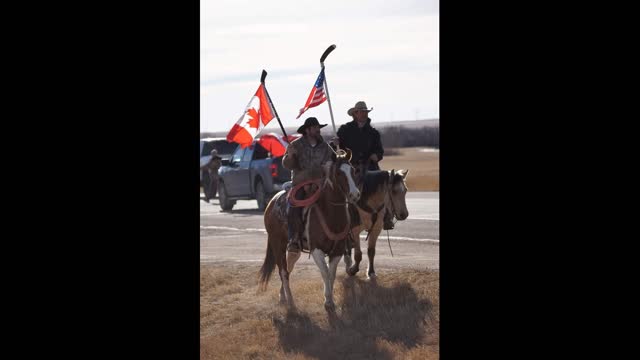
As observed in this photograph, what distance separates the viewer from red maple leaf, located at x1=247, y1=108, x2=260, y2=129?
1427 centimetres

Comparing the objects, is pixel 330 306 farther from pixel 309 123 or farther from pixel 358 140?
pixel 358 140

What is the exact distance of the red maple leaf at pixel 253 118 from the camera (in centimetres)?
1427

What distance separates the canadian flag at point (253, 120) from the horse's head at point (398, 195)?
6.57 ft

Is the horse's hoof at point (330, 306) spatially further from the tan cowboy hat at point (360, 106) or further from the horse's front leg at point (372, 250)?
the tan cowboy hat at point (360, 106)

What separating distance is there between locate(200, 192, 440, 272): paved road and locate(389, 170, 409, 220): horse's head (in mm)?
2107

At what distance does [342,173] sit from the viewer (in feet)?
41.8

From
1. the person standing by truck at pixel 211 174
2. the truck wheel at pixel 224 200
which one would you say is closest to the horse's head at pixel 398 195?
the truck wheel at pixel 224 200

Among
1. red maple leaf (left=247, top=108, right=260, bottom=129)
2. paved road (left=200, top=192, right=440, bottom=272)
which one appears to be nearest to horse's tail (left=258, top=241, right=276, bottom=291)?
red maple leaf (left=247, top=108, right=260, bottom=129)

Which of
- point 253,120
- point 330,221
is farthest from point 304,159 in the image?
point 253,120

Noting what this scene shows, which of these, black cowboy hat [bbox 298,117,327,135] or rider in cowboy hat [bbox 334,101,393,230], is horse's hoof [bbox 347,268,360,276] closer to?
rider in cowboy hat [bbox 334,101,393,230]
